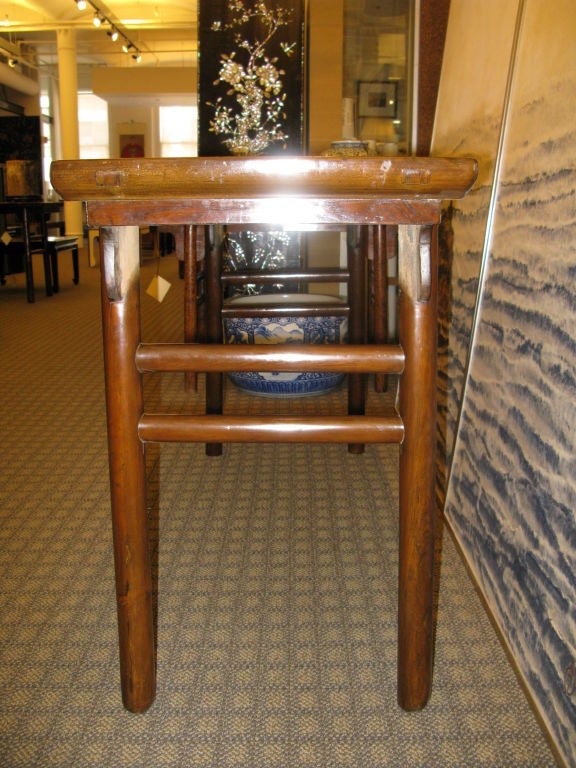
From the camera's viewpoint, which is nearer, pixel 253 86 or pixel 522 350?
pixel 522 350

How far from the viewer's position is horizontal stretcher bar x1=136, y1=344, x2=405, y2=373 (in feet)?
2.40

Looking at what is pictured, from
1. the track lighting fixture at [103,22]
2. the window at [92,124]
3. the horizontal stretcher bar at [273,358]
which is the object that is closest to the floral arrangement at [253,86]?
the horizontal stretcher bar at [273,358]

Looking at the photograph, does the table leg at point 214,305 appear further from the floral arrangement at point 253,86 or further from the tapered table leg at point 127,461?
the floral arrangement at point 253,86

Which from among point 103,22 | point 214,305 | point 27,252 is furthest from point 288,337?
point 103,22

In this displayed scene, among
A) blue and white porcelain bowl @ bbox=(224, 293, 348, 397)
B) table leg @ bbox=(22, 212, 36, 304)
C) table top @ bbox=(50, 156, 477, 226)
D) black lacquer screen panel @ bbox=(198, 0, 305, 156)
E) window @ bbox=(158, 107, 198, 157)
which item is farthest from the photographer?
window @ bbox=(158, 107, 198, 157)

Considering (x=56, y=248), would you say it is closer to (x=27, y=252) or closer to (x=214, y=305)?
(x=27, y=252)

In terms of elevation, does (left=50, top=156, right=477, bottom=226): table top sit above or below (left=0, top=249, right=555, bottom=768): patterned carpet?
above

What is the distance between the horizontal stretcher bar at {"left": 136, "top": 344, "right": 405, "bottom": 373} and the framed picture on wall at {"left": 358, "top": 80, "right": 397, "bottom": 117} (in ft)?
7.12

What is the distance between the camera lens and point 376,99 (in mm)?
2736

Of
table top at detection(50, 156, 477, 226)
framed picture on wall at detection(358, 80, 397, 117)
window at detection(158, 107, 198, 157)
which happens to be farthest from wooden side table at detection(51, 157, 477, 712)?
window at detection(158, 107, 198, 157)

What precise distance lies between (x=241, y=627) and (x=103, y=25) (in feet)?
32.9

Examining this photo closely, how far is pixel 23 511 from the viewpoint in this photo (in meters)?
1.33

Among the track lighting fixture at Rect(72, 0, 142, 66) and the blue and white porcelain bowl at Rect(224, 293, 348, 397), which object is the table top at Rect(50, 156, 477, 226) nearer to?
the blue and white porcelain bowl at Rect(224, 293, 348, 397)

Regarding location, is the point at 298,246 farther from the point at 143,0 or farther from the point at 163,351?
the point at 143,0
